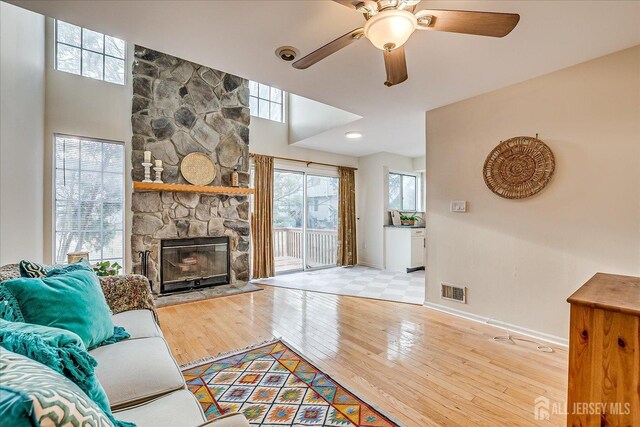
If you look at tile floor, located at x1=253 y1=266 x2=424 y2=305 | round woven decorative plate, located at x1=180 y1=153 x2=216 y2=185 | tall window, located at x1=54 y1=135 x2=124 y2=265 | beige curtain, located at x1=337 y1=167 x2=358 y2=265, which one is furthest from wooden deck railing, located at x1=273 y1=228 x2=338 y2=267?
tall window, located at x1=54 y1=135 x2=124 y2=265

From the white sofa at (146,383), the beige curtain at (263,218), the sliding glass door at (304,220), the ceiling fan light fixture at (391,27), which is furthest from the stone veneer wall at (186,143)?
the ceiling fan light fixture at (391,27)

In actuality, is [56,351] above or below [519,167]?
below

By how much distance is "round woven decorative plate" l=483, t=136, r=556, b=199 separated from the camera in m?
2.55

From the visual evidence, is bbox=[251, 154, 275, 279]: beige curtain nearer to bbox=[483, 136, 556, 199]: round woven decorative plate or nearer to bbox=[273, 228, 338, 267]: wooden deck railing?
bbox=[273, 228, 338, 267]: wooden deck railing

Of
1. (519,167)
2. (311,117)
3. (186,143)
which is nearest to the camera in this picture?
(519,167)

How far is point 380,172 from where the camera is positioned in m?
5.83

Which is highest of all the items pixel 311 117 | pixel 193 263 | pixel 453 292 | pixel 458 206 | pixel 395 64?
pixel 311 117

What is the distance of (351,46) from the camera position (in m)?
2.15

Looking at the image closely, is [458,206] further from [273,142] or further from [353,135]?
[273,142]

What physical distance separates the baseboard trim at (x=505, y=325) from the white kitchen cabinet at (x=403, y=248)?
2.03m

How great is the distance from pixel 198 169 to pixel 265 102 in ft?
6.16

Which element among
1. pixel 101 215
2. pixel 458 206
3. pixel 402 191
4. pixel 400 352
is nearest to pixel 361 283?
pixel 458 206

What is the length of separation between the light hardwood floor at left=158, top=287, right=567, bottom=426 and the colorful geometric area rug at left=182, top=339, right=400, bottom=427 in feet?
0.39

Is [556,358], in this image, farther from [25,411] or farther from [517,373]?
[25,411]
